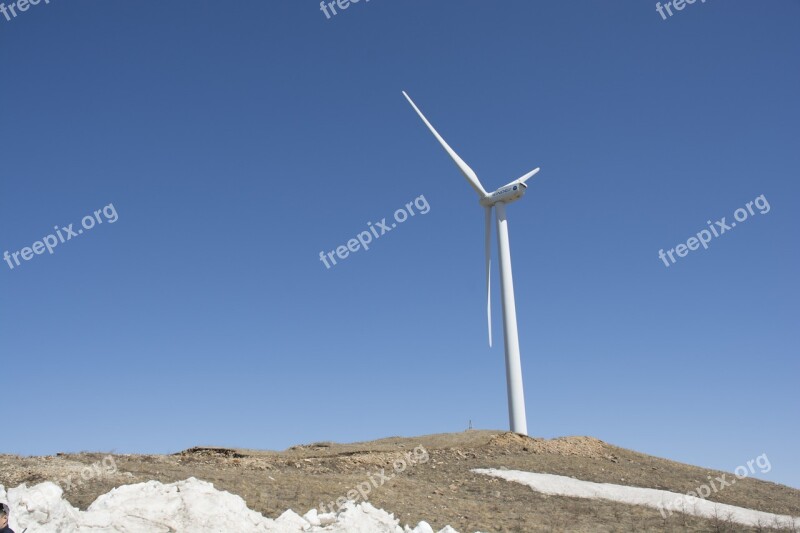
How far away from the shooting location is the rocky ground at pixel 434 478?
17.0m

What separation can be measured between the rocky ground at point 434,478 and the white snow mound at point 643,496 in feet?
2.58

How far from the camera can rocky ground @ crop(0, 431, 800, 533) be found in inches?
671

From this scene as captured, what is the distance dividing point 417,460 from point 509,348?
1148cm

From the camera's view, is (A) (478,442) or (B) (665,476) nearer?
(B) (665,476)

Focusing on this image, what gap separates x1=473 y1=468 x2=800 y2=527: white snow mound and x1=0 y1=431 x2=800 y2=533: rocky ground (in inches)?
31.0

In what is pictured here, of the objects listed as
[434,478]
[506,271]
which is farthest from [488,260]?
[434,478]

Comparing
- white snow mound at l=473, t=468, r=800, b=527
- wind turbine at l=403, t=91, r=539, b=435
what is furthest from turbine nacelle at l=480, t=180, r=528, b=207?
white snow mound at l=473, t=468, r=800, b=527

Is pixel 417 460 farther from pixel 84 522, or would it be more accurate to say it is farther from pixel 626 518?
pixel 84 522

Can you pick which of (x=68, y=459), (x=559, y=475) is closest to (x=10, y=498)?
(x=68, y=459)

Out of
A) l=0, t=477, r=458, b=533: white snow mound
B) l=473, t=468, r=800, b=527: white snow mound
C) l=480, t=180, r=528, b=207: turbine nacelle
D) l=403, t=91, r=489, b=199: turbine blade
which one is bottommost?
l=473, t=468, r=800, b=527: white snow mound

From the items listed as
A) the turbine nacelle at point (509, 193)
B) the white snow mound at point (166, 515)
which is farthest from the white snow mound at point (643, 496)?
the turbine nacelle at point (509, 193)

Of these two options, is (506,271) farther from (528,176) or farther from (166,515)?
(166,515)

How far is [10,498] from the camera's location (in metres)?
15.1

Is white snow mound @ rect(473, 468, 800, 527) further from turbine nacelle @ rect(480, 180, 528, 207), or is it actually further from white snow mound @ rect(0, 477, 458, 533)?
turbine nacelle @ rect(480, 180, 528, 207)
